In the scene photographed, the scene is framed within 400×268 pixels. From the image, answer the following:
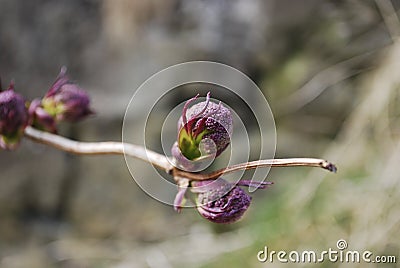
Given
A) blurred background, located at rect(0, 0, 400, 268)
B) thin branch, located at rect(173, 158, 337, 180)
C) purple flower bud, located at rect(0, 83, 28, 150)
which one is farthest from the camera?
blurred background, located at rect(0, 0, 400, 268)

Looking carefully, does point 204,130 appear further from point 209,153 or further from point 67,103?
point 67,103

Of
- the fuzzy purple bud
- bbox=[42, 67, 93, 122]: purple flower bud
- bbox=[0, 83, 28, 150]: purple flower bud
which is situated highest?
bbox=[42, 67, 93, 122]: purple flower bud

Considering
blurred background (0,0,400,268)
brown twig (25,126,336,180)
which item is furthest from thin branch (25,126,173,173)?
blurred background (0,0,400,268)

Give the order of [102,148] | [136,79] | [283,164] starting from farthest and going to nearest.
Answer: [136,79] → [102,148] → [283,164]

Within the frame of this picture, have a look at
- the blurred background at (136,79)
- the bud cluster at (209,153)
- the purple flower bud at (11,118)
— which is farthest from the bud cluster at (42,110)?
the blurred background at (136,79)

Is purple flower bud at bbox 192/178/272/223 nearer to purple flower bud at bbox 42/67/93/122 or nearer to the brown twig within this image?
the brown twig

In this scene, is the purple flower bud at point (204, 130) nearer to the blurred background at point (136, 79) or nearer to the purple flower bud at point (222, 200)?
the purple flower bud at point (222, 200)

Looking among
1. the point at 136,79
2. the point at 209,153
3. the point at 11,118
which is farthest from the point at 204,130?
the point at 136,79
